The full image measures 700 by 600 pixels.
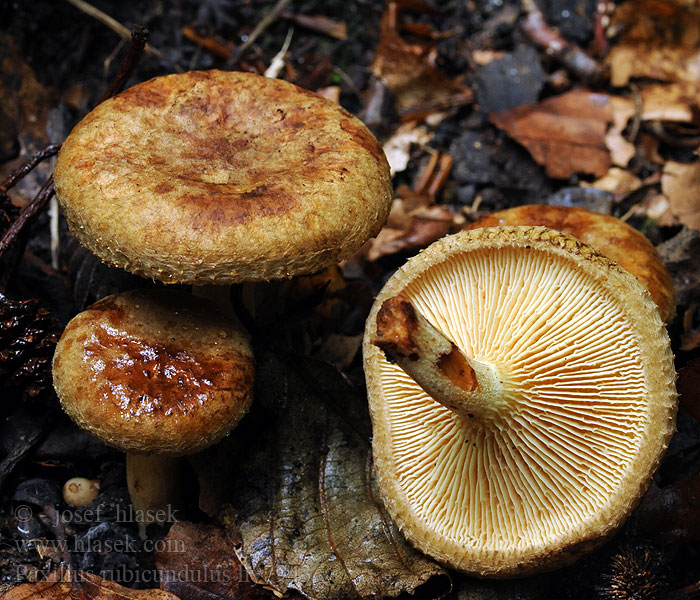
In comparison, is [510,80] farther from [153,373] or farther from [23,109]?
[153,373]

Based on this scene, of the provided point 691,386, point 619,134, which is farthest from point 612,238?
point 619,134

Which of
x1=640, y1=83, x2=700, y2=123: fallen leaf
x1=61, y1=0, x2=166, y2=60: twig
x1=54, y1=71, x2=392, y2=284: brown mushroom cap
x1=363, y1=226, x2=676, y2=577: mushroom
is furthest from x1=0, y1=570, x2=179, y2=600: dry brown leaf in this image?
x1=640, y1=83, x2=700, y2=123: fallen leaf

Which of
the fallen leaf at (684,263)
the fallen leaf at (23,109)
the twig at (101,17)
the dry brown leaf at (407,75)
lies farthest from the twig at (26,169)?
the fallen leaf at (684,263)

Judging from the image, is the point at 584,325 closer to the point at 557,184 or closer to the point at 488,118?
the point at 557,184

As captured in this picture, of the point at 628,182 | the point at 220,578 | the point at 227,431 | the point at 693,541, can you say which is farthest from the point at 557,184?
the point at 220,578

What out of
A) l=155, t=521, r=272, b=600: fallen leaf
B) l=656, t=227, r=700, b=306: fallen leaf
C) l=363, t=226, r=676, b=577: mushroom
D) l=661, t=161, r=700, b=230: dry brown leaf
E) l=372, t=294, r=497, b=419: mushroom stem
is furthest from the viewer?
l=661, t=161, r=700, b=230: dry brown leaf

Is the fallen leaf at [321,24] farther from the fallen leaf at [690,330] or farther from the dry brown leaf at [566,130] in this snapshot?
the fallen leaf at [690,330]

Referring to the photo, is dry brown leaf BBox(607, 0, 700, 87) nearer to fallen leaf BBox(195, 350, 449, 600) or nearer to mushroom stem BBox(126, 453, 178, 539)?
fallen leaf BBox(195, 350, 449, 600)
